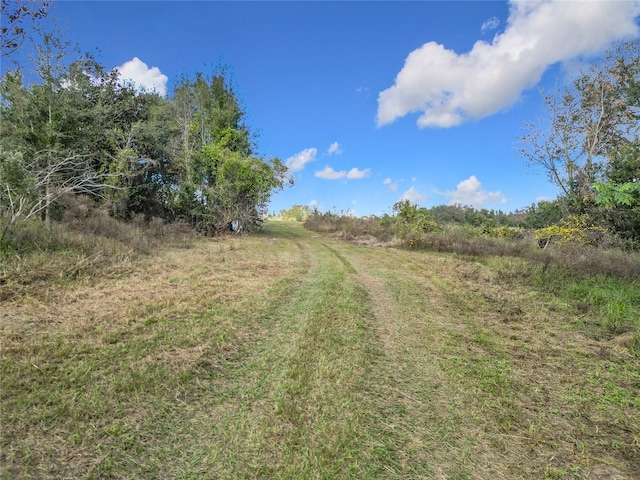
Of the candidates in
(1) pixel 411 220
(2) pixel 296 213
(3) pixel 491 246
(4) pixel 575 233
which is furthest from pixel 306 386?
(2) pixel 296 213

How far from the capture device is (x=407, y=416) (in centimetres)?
260

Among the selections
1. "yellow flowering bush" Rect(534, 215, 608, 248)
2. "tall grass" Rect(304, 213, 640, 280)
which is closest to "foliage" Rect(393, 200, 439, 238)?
"tall grass" Rect(304, 213, 640, 280)

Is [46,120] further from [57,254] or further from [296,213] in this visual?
[296,213]

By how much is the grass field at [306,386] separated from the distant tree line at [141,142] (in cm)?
711

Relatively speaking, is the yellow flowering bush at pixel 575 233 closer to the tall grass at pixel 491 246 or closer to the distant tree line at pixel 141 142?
the tall grass at pixel 491 246

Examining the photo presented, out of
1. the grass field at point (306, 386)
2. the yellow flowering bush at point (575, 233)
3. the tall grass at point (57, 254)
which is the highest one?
the yellow flowering bush at point (575, 233)

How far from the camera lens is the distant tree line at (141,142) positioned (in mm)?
9023

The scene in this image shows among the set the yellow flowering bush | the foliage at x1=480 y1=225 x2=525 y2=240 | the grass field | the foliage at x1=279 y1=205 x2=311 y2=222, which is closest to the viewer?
the grass field

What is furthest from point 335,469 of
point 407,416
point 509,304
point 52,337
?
point 509,304

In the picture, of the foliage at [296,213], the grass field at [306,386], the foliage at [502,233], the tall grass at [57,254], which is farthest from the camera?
the foliage at [296,213]

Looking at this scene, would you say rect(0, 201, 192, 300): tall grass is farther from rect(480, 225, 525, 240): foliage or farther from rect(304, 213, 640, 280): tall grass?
rect(480, 225, 525, 240): foliage

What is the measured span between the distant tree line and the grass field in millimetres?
7113

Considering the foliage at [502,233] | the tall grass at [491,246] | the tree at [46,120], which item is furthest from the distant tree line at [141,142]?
the foliage at [502,233]

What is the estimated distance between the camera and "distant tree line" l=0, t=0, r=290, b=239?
902cm
